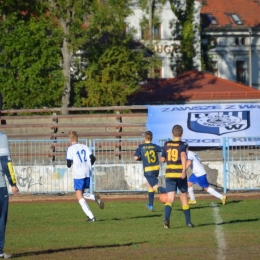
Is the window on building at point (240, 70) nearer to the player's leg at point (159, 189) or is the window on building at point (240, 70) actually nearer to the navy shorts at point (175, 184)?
the player's leg at point (159, 189)

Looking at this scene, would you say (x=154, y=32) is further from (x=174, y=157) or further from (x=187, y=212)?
(x=174, y=157)

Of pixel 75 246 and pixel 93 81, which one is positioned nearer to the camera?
pixel 75 246

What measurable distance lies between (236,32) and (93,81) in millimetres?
33453

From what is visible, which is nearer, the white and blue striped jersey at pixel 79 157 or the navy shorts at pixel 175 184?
the navy shorts at pixel 175 184

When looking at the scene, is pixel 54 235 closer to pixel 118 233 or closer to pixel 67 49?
pixel 118 233

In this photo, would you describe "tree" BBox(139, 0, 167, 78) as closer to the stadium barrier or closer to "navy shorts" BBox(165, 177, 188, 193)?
the stadium barrier

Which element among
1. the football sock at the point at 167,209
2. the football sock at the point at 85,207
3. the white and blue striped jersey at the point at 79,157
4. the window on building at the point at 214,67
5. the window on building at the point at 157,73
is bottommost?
the football sock at the point at 85,207

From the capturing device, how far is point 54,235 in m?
14.8

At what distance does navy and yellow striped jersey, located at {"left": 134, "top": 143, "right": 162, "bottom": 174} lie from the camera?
61.2 ft

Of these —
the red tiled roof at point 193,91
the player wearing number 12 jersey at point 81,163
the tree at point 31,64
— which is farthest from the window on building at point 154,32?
the player wearing number 12 jersey at point 81,163

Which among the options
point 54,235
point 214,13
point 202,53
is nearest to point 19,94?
point 54,235

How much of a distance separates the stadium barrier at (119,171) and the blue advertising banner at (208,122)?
10.4ft

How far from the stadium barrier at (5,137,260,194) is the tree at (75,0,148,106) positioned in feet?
48.7

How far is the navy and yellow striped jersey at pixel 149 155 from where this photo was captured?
18.7m
